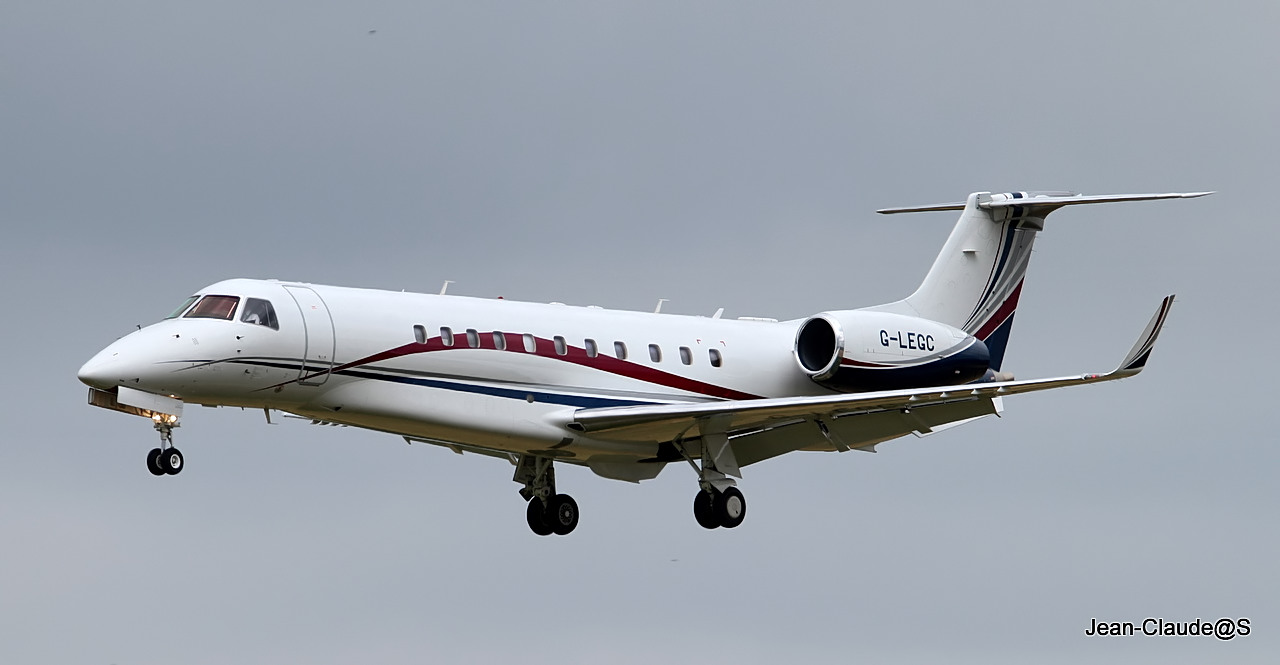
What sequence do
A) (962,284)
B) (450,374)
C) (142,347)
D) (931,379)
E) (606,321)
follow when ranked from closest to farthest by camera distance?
(142,347) < (450,374) < (606,321) < (931,379) < (962,284)

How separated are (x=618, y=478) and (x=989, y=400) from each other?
6.99m

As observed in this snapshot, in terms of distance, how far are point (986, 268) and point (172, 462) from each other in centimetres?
1832

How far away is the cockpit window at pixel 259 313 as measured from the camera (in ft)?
98.5

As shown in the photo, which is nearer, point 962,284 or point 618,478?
point 618,478

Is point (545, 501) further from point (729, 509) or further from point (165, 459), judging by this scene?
point (165, 459)

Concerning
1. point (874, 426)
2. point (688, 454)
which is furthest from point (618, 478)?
point (874, 426)

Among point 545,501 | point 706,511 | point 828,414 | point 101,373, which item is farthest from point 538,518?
point 101,373

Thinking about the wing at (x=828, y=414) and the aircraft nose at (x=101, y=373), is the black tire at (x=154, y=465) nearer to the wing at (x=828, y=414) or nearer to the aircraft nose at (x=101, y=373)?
the aircraft nose at (x=101, y=373)

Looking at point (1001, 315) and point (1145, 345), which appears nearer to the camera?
point (1145, 345)

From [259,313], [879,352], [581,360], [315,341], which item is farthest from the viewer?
[879,352]

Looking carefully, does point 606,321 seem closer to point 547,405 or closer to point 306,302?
point 547,405

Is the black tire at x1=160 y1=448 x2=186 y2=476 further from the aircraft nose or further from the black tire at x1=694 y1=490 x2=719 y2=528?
the black tire at x1=694 y1=490 x2=719 y2=528

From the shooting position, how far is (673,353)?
115 ft

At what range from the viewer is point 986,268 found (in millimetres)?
39688
